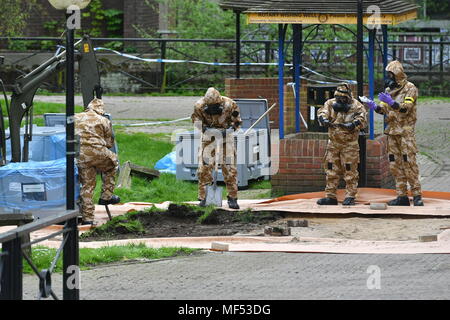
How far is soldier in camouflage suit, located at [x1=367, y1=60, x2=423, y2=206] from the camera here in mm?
15562

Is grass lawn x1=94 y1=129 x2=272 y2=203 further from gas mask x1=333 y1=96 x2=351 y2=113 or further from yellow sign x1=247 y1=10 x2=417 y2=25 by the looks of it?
gas mask x1=333 y1=96 x2=351 y2=113

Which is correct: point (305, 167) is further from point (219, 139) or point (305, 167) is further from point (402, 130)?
point (402, 130)

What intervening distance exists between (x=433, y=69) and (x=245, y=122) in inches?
527

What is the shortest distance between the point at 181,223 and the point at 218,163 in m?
1.59

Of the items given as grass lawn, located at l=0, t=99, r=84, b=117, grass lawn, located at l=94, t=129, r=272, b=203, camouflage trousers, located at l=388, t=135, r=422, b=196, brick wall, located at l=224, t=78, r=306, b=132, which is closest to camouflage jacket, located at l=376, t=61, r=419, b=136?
camouflage trousers, located at l=388, t=135, r=422, b=196

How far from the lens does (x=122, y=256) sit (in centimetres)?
1205

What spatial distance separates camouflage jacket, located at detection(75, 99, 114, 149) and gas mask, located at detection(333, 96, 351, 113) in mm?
3121

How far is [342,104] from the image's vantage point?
615 inches

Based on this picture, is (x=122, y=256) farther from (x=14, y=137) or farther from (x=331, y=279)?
(x=14, y=137)

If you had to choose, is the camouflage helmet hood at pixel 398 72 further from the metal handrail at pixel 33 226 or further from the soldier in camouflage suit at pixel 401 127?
the metal handrail at pixel 33 226

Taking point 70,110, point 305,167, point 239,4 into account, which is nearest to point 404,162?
point 305,167
